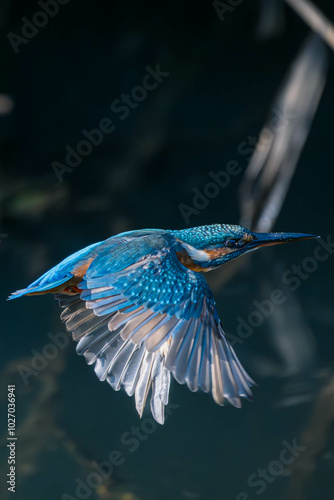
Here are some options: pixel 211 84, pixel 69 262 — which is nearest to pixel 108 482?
pixel 69 262

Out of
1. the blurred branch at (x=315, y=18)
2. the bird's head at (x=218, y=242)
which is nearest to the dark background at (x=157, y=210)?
the blurred branch at (x=315, y=18)

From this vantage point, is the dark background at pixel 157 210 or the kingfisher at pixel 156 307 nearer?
the kingfisher at pixel 156 307

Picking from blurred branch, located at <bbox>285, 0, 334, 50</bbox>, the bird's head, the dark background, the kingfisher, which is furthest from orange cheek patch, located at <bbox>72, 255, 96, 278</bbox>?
blurred branch, located at <bbox>285, 0, 334, 50</bbox>

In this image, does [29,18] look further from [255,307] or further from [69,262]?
[255,307]

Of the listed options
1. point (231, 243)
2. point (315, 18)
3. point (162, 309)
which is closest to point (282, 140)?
point (315, 18)

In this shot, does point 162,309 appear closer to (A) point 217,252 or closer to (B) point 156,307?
(B) point 156,307

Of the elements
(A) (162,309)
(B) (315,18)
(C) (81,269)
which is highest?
(B) (315,18)

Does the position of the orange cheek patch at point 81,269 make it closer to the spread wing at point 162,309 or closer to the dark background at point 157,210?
the spread wing at point 162,309

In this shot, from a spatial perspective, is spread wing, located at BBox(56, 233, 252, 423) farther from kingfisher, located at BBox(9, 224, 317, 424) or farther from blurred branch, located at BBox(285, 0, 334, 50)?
blurred branch, located at BBox(285, 0, 334, 50)
